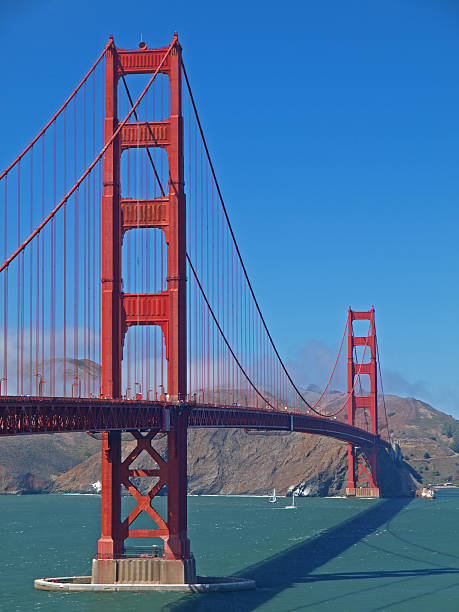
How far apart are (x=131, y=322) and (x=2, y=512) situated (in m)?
73.1

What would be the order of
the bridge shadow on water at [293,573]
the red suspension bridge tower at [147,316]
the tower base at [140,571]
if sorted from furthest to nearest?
the red suspension bridge tower at [147,316] < the tower base at [140,571] < the bridge shadow on water at [293,573]

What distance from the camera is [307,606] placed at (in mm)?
47125

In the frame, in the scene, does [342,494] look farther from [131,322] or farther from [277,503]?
[131,322]

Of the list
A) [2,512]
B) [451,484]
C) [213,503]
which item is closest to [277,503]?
[213,503]

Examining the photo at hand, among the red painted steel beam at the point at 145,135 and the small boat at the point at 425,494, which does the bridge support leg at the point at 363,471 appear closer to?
the small boat at the point at 425,494

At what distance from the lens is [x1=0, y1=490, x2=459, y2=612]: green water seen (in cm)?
4791

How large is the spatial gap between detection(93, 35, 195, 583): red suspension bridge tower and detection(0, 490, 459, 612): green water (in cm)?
258

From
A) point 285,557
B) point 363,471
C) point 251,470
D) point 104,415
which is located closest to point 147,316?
point 104,415

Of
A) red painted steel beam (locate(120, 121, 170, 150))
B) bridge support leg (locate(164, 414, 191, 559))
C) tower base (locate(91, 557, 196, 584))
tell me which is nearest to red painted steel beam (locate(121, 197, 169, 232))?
red painted steel beam (locate(120, 121, 170, 150))

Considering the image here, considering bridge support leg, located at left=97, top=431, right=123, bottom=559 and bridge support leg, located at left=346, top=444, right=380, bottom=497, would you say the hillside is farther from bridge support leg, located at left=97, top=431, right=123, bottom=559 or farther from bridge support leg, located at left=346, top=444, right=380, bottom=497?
bridge support leg, located at left=97, top=431, right=123, bottom=559

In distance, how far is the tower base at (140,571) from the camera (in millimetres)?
48812

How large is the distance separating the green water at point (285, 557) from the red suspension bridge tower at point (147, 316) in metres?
2.58

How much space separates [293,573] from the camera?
57625mm

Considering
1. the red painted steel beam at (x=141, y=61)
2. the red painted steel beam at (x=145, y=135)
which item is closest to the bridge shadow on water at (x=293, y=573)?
the red painted steel beam at (x=145, y=135)
